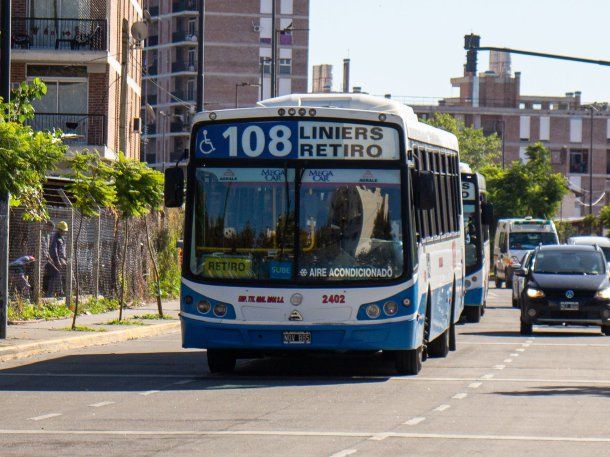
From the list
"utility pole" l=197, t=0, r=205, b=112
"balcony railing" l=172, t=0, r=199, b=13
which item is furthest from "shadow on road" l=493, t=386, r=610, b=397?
"balcony railing" l=172, t=0, r=199, b=13

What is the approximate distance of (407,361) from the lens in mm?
19000

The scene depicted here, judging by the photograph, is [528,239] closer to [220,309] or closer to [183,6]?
[220,309]

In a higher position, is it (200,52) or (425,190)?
(200,52)

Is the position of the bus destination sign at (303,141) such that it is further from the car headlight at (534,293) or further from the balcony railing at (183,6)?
the balcony railing at (183,6)

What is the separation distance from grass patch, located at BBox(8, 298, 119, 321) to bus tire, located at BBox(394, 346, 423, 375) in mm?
11253

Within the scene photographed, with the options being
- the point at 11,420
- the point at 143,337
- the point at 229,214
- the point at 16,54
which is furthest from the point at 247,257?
the point at 16,54

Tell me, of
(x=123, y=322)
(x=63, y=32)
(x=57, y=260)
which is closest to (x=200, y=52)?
(x=57, y=260)

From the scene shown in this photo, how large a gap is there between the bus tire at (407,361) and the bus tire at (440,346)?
11.1ft

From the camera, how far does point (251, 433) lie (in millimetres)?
12727

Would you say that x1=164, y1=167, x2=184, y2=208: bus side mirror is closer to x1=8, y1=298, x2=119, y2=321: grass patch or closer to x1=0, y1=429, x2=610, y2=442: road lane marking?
x1=0, y1=429, x2=610, y2=442: road lane marking

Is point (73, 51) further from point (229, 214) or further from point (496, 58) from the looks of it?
point (496, 58)

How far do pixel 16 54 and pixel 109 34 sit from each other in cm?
329

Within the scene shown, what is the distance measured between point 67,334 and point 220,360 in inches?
262

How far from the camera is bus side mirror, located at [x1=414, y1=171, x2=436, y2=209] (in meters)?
18.5
